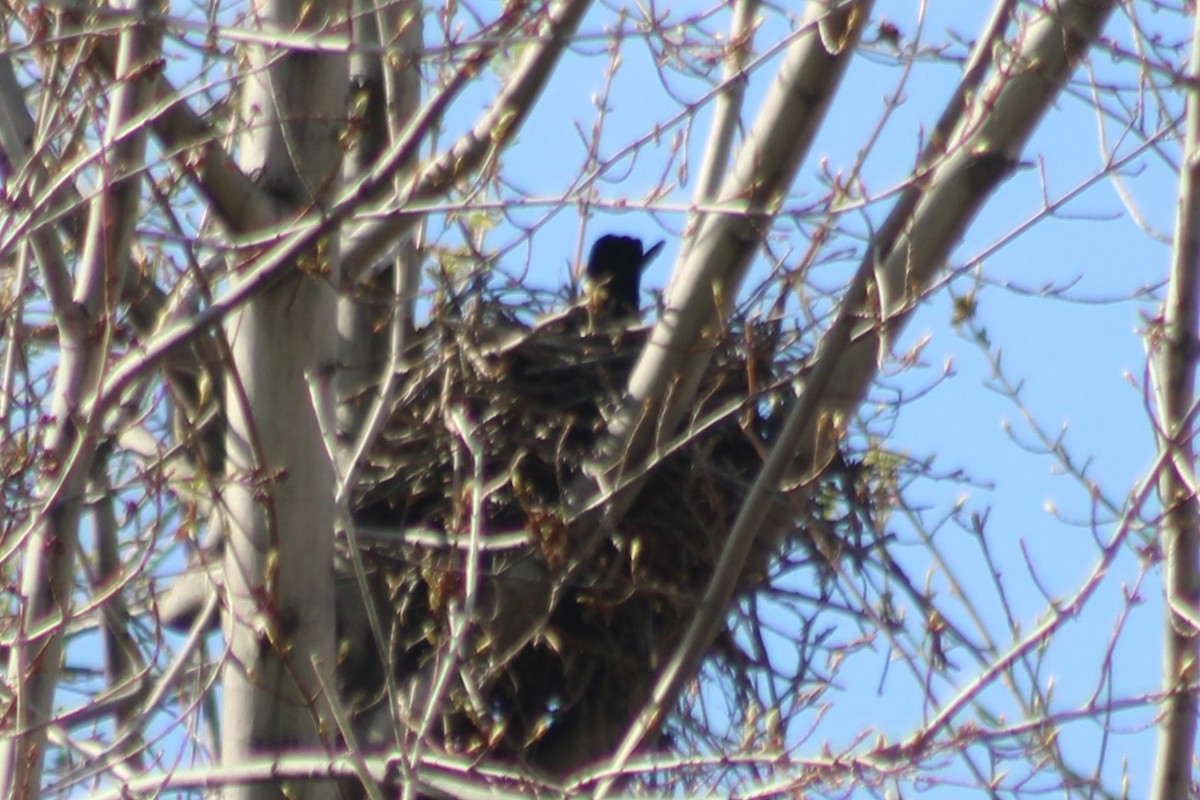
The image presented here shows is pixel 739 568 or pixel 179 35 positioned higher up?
pixel 179 35

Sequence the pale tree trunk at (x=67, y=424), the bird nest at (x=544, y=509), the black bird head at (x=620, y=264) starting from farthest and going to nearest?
the black bird head at (x=620, y=264), the bird nest at (x=544, y=509), the pale tree trunk at (x=67, y=424)

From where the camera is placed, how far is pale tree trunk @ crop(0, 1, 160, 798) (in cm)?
311

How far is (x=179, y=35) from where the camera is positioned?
3471 millimetres

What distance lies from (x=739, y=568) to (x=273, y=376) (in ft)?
3.40

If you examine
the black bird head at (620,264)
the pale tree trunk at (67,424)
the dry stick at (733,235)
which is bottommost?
the pale tree trunk at (67,424)

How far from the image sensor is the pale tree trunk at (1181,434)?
A: 3.34 m

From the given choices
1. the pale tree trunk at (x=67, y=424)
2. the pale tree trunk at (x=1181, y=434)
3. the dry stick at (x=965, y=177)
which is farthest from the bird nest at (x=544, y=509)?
the pale tree trunk at (x=67, y=424)

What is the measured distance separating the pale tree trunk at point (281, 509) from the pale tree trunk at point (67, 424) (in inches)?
16.9

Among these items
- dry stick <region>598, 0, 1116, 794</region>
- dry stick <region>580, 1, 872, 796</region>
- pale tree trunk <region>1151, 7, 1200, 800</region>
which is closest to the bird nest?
dry stick <region>580, 1, 872, 796</region>

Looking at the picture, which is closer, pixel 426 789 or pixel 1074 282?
pixel 426 789

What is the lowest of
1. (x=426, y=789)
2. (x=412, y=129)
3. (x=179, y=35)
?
(x=426, y=789)

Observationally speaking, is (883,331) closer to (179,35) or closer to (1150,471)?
(1150,471)

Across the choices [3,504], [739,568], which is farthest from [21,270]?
[739,568]

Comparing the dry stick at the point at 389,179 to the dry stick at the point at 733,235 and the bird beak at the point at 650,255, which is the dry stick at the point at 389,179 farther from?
the bird beak at the point at 650,255
